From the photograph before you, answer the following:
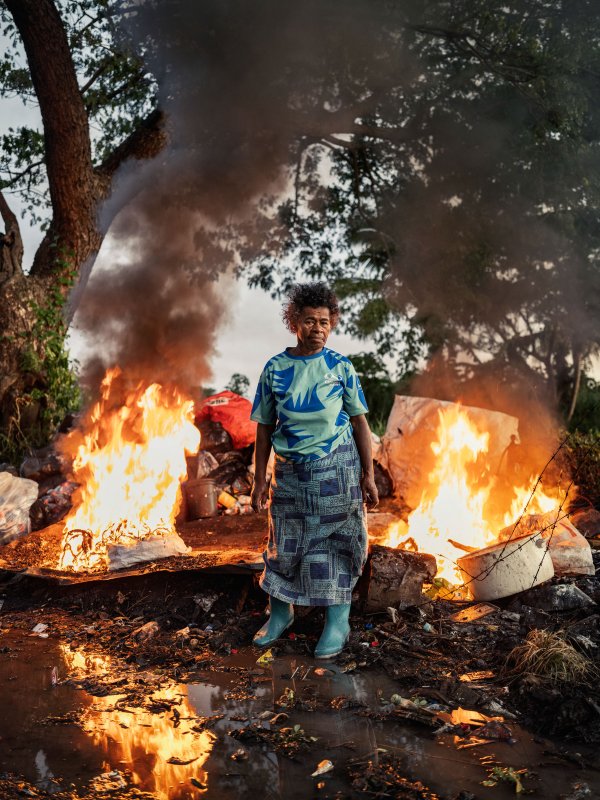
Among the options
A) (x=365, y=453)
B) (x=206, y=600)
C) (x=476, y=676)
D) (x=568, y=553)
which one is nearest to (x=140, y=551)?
(x=206, y=600)

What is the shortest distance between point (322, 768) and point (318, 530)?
1489mm

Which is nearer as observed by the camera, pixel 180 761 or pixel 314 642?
pixel 180 761

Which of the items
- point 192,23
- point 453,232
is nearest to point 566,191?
point 453,232

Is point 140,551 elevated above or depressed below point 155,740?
above

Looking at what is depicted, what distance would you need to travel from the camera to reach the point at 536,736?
2.92 meters

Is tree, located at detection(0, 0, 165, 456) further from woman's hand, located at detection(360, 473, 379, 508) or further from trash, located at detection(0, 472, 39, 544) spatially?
woman's hand, located at detection(360, 473, 379, 508)

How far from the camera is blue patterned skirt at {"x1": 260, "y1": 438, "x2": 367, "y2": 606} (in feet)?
12.8

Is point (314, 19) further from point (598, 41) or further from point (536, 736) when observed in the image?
point (536, 736)

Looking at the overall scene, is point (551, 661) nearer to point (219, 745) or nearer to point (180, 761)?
point (219, 745)

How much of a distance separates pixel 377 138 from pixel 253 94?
2.65 metres

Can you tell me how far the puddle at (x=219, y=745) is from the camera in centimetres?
251

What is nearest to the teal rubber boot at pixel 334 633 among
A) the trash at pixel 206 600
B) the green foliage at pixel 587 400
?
the trash at pixel 206 600

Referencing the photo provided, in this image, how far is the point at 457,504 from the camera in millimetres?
6176

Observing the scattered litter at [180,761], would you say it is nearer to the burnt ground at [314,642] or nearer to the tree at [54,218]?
the burnt ground at [314,642]
